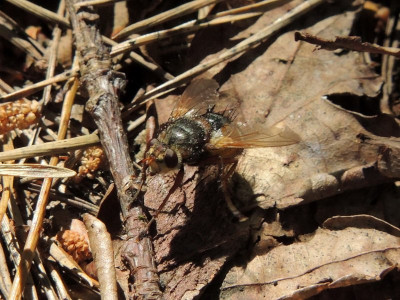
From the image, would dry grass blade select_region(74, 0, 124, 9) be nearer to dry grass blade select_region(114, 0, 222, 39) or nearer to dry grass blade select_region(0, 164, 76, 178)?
dry grass blade select_region(114, 0, 222, 39)

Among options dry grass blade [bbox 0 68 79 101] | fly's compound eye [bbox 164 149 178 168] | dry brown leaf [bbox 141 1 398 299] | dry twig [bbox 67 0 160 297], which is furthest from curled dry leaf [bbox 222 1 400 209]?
dry grass blade [bbox 0 68 79 101]

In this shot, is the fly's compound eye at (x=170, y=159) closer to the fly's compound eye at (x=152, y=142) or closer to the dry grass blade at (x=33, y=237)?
the fly's compound eye at (x=152, y=142)

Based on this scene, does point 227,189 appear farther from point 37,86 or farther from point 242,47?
point 37,86

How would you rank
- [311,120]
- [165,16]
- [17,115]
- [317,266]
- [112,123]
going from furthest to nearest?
1. [165,16]
2. [311,120]
3. [17,115]
4. [112,123]
5. [317,266]

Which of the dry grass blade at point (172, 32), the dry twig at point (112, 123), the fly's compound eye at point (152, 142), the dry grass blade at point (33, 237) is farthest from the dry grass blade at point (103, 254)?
the dry grass blade at point (172, 32)

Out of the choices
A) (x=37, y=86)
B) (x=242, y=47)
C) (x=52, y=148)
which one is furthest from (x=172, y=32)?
(x=52, y=148)
